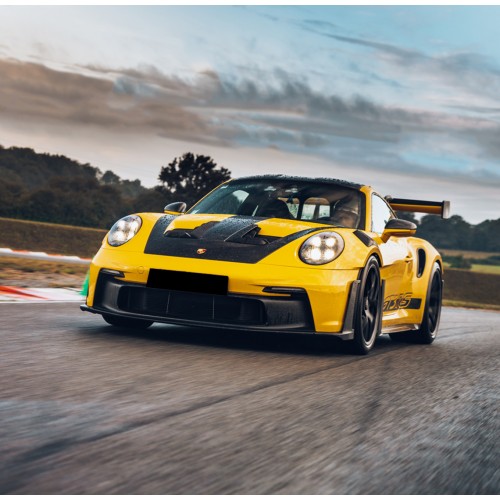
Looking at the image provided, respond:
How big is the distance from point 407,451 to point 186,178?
97.6m

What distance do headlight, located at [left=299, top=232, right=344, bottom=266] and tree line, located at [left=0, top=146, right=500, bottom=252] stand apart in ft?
160

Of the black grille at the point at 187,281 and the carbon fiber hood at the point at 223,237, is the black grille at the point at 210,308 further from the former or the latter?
the carbon fiber hood at the point at 223,237

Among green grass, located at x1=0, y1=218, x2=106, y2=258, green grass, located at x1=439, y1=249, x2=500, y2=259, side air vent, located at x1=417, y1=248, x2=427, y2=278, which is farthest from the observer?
green grass, located at x1=439, y1=249, x2=500, y2=259

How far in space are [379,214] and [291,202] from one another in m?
0.84

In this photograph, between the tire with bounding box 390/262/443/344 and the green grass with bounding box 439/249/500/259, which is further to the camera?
the green grass with bounding box 439/249/500/259

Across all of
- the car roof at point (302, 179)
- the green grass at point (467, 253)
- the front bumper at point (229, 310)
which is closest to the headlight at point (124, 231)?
the front bumper at point (229, 310)

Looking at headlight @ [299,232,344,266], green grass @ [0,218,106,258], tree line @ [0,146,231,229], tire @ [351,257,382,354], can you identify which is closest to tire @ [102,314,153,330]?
headlight @ [299,232,344,266]

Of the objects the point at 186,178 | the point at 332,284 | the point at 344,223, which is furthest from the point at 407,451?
the point at 186,178

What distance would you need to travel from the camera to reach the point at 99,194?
268 feet

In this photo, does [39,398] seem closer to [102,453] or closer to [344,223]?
[102,453]

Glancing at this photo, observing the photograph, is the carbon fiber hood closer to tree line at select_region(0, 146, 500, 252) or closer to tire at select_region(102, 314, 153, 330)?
tire at select_region(102, 314, 153, 330)

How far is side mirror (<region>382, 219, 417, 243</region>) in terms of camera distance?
289 inches

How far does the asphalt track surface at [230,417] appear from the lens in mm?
2992

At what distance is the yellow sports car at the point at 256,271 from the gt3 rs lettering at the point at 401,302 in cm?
4
